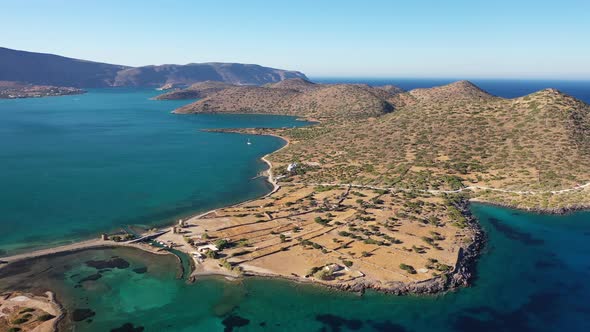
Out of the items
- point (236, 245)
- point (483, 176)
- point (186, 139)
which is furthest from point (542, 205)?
point (186, 139)

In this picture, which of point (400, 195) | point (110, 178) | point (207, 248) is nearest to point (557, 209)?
point (400, 195)

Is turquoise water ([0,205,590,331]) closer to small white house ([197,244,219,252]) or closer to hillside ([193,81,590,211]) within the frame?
small white house ([197,244,219,252])

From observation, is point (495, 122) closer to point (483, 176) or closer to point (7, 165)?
point (483, 176)

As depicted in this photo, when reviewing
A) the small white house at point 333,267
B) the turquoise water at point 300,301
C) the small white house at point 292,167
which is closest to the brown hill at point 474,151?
the small white house at point 292,167

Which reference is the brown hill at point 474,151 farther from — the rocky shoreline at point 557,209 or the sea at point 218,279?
the sea at point 218,279

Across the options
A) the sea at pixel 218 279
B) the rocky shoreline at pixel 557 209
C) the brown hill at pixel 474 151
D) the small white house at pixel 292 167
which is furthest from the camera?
the small white house at pixel 292 167
